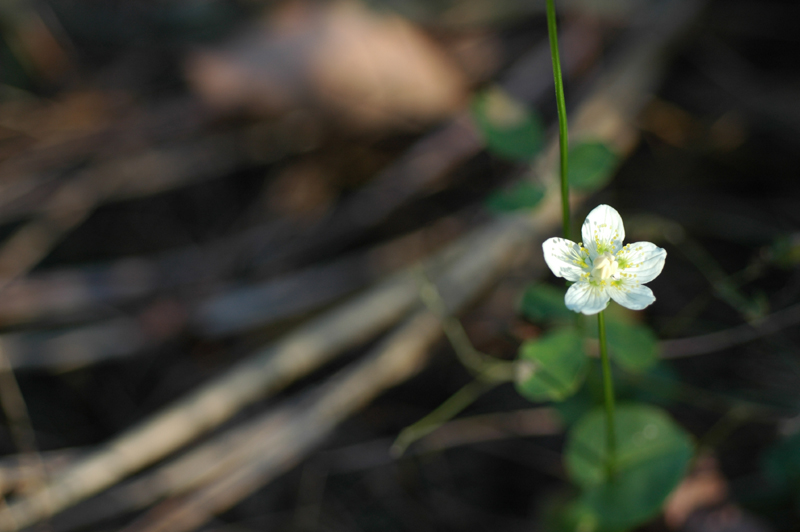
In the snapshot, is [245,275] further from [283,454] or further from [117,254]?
[283,454]

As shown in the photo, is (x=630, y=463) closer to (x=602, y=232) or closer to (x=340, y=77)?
(x=602, y=232)

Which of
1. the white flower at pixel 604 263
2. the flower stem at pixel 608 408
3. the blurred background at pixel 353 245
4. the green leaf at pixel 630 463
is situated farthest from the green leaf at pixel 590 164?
the green leaf at pixel 630 463

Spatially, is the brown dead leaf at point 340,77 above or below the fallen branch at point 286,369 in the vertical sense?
above

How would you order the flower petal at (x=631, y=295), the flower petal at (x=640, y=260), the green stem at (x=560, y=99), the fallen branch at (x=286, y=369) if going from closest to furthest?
1. the green stem at (x=560, y=99)
2. the flower petal at (x=631, y=295)
3. the flower petal at (x=640, y=260)
4. the fallen branch at (x=286, y=369)

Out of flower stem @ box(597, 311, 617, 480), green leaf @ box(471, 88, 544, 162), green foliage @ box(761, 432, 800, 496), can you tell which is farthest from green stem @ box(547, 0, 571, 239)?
green foliage @ box(761, 432, 800, 496)

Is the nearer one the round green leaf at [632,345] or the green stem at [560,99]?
the green stem at [560,99]

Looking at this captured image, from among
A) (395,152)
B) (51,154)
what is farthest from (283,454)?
(51,154)

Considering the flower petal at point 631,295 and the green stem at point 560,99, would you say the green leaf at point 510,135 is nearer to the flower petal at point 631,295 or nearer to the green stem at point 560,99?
the green stem at point 560,99
